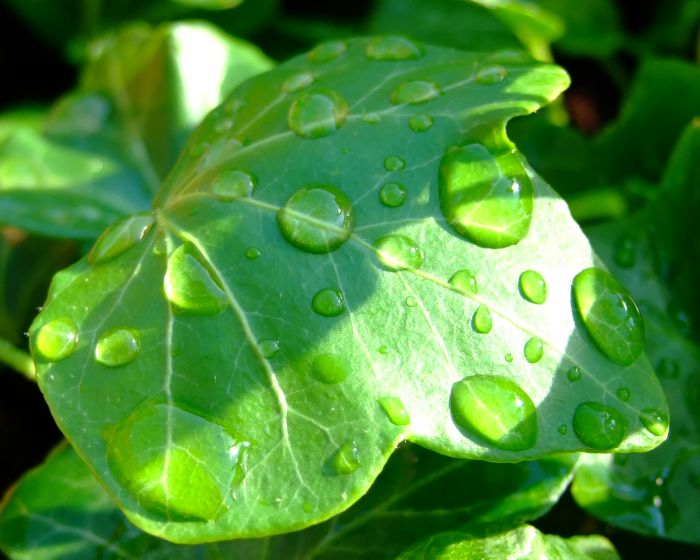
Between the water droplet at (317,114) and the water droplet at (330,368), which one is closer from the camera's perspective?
the water droplet at (330,368)

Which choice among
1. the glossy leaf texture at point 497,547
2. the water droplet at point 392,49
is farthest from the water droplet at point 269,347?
the water droplet at point 392,49

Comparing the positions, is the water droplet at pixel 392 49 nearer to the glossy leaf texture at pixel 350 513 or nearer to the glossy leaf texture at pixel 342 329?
the glossy leaf texture at pixel 342 329

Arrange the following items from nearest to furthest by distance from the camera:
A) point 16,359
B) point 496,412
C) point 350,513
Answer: point 496,412 < point 350,513 < point 16,359

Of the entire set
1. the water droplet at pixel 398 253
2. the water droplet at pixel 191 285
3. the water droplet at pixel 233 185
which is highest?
the water droplet at pixel 398 253

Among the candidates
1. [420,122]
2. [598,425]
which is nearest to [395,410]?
[598,425]

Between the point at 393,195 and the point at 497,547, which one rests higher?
the point at 393,195

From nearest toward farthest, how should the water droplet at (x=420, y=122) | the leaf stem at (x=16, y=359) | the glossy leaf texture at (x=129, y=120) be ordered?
the water droplet at (x=420, y=122) < the leaf stem at (x=16, y=359) < the glossy leaf texture at (x=129, y=120)

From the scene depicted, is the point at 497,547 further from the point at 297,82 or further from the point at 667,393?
the point at 297,82

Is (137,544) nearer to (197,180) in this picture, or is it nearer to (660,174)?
(197,180)
